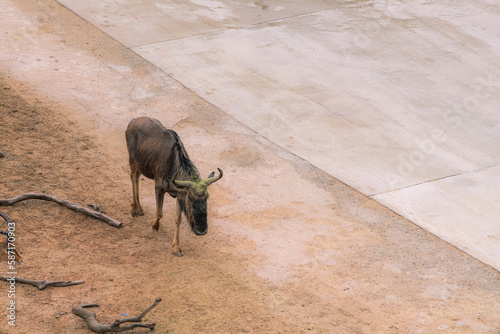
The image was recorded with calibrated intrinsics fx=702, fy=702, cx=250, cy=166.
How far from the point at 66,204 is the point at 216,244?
Result: 2611 mm

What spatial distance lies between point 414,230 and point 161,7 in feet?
37.3

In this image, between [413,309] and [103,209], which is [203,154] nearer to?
[103,209]

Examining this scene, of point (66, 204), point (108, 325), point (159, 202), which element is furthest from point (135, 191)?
point (108, 325)

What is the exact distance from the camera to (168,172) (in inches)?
431

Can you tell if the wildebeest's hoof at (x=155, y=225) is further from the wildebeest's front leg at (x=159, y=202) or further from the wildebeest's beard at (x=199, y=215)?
the wildebeest's beard at (x=199, y=215)

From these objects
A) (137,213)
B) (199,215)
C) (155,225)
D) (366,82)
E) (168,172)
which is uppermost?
(168,172)

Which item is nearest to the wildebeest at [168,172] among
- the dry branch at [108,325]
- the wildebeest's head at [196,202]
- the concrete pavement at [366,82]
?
the wildebeest's head at [196,202]

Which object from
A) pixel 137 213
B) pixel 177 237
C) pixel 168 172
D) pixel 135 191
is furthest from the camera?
pixel 137 213

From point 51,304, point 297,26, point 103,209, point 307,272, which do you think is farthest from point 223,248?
point 297,26

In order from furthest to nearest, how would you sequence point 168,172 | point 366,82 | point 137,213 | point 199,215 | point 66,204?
point 366,82
point 137,213
point 66,204
point 168,172
point 199,215

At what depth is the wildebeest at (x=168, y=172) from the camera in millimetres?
10297

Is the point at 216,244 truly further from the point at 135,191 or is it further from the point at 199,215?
the point at 135,191

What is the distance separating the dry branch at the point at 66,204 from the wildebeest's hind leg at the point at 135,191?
19.7 inches

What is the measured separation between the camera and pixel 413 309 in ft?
33.9
